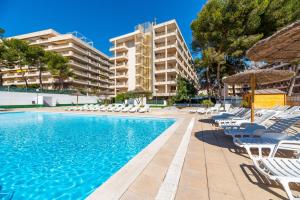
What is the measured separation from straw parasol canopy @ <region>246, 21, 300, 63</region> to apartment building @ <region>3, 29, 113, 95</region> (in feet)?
155

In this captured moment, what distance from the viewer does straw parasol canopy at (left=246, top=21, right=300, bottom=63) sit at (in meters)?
2.79

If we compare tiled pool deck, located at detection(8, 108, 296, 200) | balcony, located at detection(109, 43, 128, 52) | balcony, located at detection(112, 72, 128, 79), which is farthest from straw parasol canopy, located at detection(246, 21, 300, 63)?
balcony, located at detection(109, 43, 128, 52)

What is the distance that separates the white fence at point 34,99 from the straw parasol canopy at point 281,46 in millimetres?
35908

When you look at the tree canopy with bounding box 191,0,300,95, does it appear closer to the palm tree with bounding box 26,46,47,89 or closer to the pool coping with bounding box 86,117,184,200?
the pool coping with bounding box 86,117,184,200

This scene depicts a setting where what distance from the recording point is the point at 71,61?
44.8m

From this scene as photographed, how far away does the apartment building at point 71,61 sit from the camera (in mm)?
45969

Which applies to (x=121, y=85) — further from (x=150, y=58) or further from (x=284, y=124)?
(x=284, y=124)

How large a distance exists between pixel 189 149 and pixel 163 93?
3261 cm

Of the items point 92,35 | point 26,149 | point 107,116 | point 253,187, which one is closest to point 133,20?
point 92,35

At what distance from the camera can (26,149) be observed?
6.39m

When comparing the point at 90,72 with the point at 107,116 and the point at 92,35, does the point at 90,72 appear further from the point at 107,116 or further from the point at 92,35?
the point at 107,116

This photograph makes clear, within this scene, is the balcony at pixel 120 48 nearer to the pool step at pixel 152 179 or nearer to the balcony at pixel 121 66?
the balcony at pixel 121 66

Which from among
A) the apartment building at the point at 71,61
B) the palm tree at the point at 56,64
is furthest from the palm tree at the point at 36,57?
the apartment building at the point at 71,61

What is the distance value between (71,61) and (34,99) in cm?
1668
